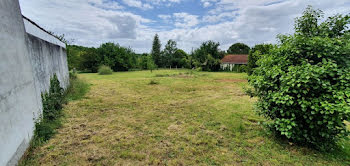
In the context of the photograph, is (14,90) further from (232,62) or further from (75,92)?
(232,62)

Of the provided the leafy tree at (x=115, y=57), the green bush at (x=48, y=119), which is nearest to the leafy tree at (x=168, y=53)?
the leafy tree at (x=115, y=57)

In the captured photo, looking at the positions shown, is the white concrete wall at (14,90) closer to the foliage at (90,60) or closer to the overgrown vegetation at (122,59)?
the overgrown vegetation at (122,59)

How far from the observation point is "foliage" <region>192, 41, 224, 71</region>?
101 feet

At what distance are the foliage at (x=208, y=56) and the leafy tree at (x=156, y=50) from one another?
12.5 meters

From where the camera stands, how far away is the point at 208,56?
30.7 metres

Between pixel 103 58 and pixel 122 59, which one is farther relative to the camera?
pixel 122 59

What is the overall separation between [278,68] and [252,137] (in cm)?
163

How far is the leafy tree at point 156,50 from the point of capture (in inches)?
1683

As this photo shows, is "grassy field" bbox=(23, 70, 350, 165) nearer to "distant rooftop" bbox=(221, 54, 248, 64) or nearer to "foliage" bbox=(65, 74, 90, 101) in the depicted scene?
"foliage" bbox=(65, 74, 90, 101)

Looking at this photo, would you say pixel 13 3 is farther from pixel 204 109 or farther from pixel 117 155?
pixel 204 109

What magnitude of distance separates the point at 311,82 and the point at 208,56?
95.0ft

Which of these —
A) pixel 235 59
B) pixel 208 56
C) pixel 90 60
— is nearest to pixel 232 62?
pixel 235 59

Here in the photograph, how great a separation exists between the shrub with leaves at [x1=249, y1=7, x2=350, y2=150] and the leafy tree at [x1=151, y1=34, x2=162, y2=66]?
132ft

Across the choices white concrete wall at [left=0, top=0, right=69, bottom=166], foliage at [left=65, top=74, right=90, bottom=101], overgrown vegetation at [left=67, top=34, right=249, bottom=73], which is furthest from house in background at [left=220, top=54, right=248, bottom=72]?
white concrete wall at [left=0, top=0, right=69, bottom=166]
